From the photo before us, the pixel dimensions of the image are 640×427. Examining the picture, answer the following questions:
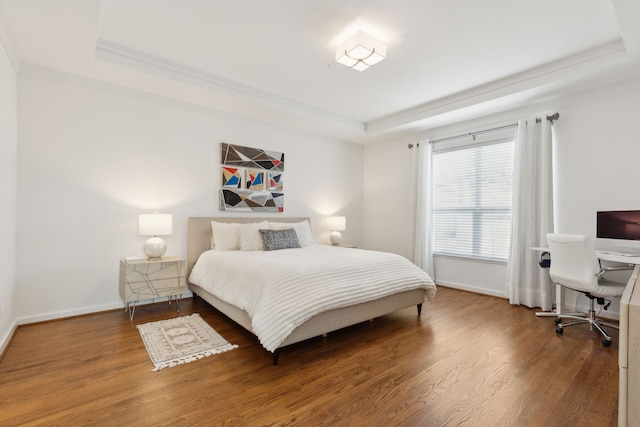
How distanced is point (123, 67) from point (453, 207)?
465 centimetres

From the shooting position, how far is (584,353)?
2.54 m

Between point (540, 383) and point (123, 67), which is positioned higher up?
point (123, 67)

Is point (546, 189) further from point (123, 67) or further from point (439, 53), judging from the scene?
point (123, 67)

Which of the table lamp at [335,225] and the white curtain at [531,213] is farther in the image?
the table lamp at [335,225]

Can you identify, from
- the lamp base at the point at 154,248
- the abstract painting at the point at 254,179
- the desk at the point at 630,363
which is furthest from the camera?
the abstract painting at the point at 254,179

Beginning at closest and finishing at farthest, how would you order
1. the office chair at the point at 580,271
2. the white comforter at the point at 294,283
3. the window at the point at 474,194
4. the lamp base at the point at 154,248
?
the white comforter at the point at 294,283 → the office chair at the point at 580,271 → the lamp base at the point at 154,248 → the window at the point at 474,194

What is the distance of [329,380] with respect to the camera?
2.13m

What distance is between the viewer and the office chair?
281 cm

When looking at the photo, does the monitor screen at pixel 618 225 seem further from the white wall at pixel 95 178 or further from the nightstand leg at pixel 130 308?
the nightstand leg at pixel 130 308

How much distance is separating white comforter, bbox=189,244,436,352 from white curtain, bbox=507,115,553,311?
4.64ft

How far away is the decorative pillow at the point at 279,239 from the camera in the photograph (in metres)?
3.94

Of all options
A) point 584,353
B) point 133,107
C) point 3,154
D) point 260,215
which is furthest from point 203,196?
point 584,353

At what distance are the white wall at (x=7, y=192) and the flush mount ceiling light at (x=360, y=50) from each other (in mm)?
2763

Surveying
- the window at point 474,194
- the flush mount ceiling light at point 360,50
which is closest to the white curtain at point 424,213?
the window at point 474,194
